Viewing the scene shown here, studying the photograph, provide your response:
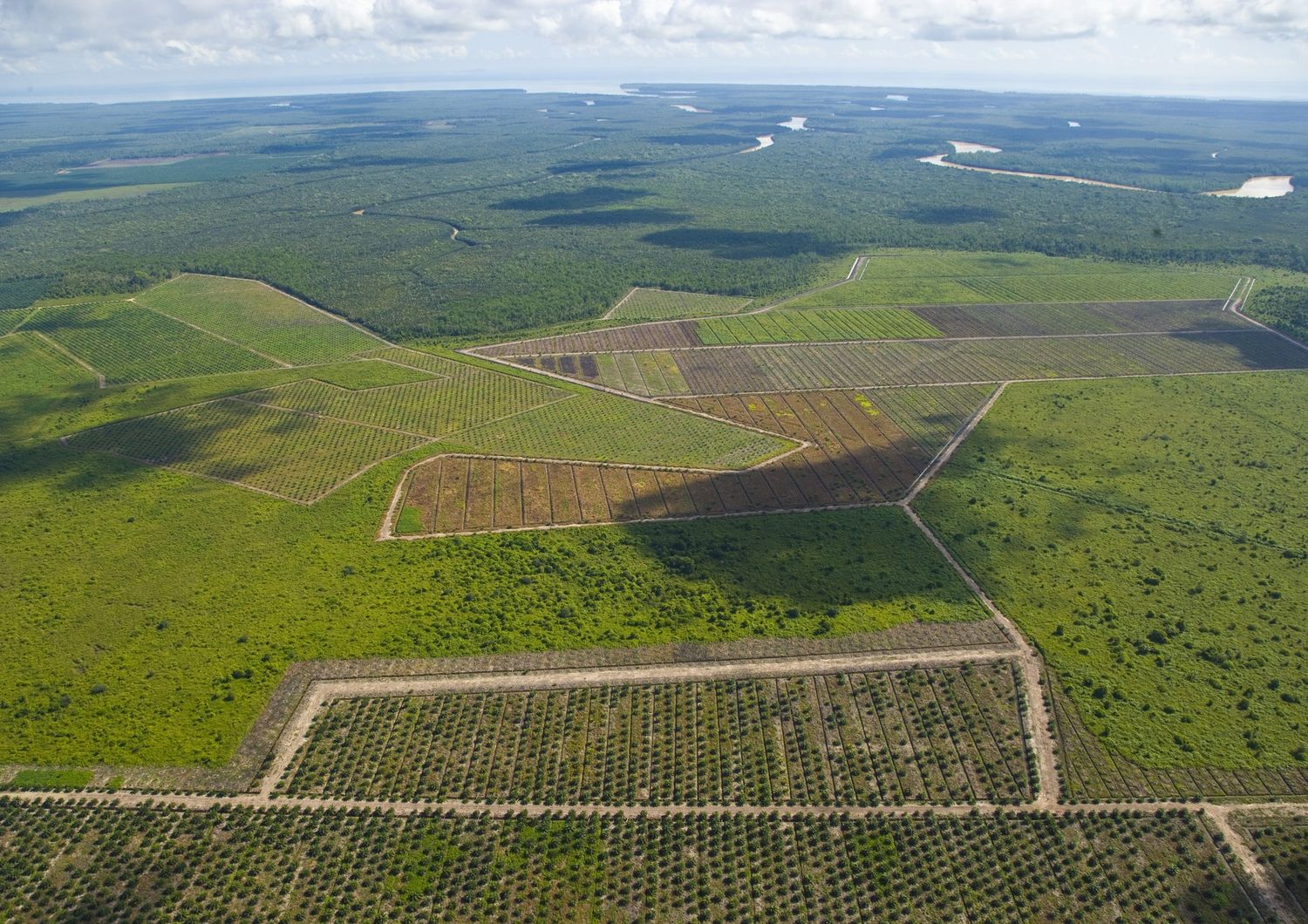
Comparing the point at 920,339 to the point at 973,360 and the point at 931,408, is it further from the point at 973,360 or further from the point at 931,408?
the point at 931,408

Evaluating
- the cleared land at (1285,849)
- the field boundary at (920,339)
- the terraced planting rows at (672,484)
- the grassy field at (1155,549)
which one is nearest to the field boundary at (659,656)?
the grassy field at (1155,549)

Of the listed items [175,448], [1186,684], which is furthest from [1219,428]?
[175,448]

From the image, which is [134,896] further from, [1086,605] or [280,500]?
[1086,605]

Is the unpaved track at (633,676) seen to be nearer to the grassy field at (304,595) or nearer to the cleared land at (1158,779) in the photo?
the grassy field at (304,595)

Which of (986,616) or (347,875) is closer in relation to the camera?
(347,875)

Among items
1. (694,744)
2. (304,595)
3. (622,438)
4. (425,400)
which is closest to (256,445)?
(425,400)

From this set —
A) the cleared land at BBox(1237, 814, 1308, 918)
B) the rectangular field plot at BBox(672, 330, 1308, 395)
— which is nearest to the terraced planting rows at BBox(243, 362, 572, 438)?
the rectangular field plot at BBox(672, 330, 1308, 395)

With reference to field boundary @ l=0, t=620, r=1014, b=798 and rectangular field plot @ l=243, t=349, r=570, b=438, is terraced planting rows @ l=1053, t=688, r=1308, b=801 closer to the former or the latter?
field boundary @ l=0, t=620, r=1014, b=798
